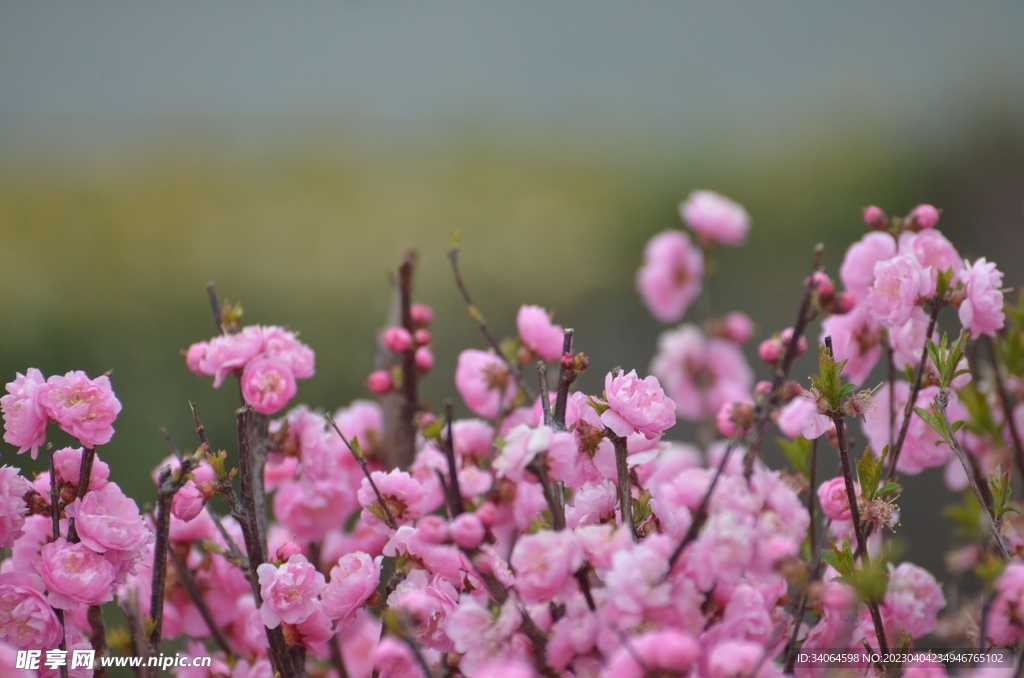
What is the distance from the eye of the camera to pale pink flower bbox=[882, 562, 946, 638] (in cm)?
62

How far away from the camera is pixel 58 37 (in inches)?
174

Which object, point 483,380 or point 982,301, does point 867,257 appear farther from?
point 483,380

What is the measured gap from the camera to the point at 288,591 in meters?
0.58

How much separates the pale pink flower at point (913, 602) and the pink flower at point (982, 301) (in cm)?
19

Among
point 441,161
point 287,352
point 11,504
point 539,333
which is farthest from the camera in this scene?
point 441,161

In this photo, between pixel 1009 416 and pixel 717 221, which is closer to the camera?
pixel 1009 416

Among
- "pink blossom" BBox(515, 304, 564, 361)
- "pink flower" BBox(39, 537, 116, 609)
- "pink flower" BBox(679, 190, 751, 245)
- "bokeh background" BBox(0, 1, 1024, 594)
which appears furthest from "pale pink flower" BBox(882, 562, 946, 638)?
"bokeh background" BBox(0, 1, 1024, 594)

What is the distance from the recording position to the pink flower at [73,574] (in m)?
0.56

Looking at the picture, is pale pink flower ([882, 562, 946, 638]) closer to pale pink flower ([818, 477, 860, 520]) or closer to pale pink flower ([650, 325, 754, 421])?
pale pink flower ([818, 477, 860, 520])

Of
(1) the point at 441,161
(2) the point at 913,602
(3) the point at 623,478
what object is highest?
(1) the point at 441,161

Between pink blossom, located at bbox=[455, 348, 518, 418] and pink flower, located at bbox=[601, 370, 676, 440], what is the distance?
1.00ft

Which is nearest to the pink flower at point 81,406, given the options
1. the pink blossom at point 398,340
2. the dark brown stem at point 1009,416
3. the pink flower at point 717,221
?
the pink blossom at point 398,340

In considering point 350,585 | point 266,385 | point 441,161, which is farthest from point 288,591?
point 441,161

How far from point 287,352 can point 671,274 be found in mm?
971
